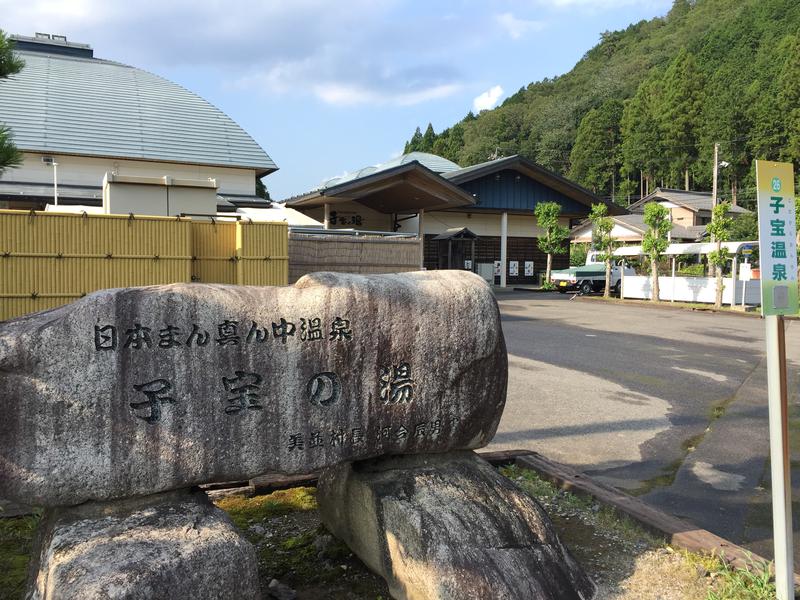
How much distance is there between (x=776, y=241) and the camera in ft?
11.3

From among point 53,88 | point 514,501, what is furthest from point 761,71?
point 514,501

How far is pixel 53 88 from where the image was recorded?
72.2 feet

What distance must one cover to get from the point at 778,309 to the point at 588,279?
24.5m

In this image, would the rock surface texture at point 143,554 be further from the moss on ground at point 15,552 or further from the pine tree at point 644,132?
the pine tree at point 644,132

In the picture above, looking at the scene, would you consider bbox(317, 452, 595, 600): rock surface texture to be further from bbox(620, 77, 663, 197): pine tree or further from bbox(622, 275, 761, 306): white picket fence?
bbox(620, 77, 663, 197): pine tree

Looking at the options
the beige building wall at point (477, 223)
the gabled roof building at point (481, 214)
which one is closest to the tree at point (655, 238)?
the gabled roof building at point (481, 214)

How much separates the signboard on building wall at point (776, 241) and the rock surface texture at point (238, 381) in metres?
1.52

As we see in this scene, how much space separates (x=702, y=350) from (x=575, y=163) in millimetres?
48400

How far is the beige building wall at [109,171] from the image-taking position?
62.5 ft

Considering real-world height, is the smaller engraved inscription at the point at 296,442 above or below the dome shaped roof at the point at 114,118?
below

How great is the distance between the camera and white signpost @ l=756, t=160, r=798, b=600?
326 centimetres

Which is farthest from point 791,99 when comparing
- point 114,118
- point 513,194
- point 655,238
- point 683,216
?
point 114,118

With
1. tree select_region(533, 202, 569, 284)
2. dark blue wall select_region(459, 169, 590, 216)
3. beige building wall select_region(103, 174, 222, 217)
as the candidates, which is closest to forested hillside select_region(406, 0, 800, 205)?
dark blue wall select_region(459, 169, 590, 216)

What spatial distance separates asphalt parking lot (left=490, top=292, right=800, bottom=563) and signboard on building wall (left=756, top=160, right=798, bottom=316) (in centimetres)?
194
